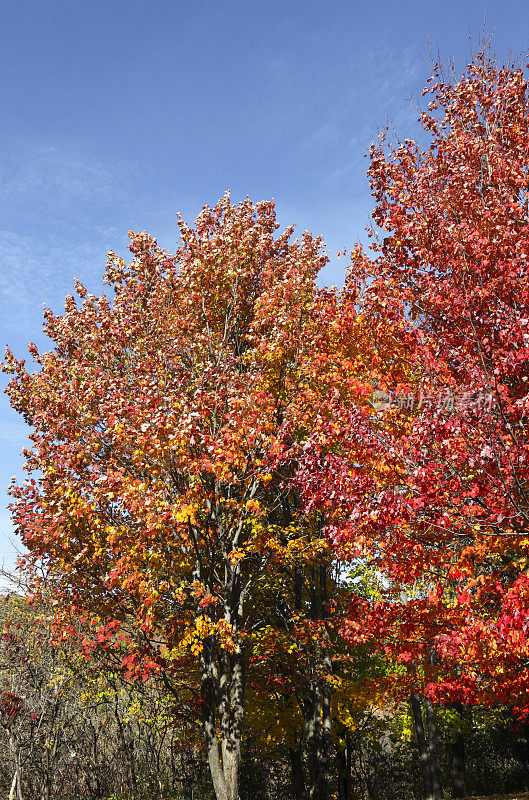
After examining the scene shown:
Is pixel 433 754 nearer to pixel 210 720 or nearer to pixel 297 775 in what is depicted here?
pixel 297 775

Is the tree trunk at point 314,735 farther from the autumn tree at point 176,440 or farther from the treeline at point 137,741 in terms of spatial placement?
the autumn tree at point 176,440

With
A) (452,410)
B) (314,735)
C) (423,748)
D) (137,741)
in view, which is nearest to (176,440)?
(452,410)

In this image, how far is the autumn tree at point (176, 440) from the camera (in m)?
9.26

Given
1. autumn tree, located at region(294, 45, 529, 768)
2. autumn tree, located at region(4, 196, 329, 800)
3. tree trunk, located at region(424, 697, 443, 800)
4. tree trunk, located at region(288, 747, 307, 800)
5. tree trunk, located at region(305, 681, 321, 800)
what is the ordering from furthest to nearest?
tree trunk, located at region(288, 747, 307, 800) < tree trunk, located at region(424, 697, 443, 800) < tree trunk, located at region(305, 681, 321, 800) < autumn tree, located at region(4, 196, 329, 800) < autumn tree, located at region(294, 45, 529, 768)

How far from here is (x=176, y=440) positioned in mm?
8836

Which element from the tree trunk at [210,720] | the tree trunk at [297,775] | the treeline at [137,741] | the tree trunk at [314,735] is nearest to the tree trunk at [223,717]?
the tree trunk at [210,720]

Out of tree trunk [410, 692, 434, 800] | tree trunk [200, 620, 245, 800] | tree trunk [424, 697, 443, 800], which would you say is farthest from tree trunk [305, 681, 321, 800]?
tree trunk [200, 620, 245, 800]

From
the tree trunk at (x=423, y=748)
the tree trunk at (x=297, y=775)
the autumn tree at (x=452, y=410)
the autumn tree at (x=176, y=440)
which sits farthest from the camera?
the tree trunk at (x=297, y=775)

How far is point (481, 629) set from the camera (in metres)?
6.68

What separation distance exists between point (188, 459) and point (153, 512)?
1.08m

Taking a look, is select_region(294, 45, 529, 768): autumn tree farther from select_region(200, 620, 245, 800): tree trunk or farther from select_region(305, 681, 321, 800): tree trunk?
select_region(305, 681, 321, 800): tree trunk

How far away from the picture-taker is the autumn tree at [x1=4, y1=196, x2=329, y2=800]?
30.4ft

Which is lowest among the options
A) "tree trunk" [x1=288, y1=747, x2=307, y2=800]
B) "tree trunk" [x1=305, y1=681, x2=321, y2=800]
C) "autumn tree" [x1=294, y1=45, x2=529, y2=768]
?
"tree trunk" [x1=288, y1=747, x2=307, y2=800]

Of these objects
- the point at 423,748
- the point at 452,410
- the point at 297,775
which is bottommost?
the point at 297,775
